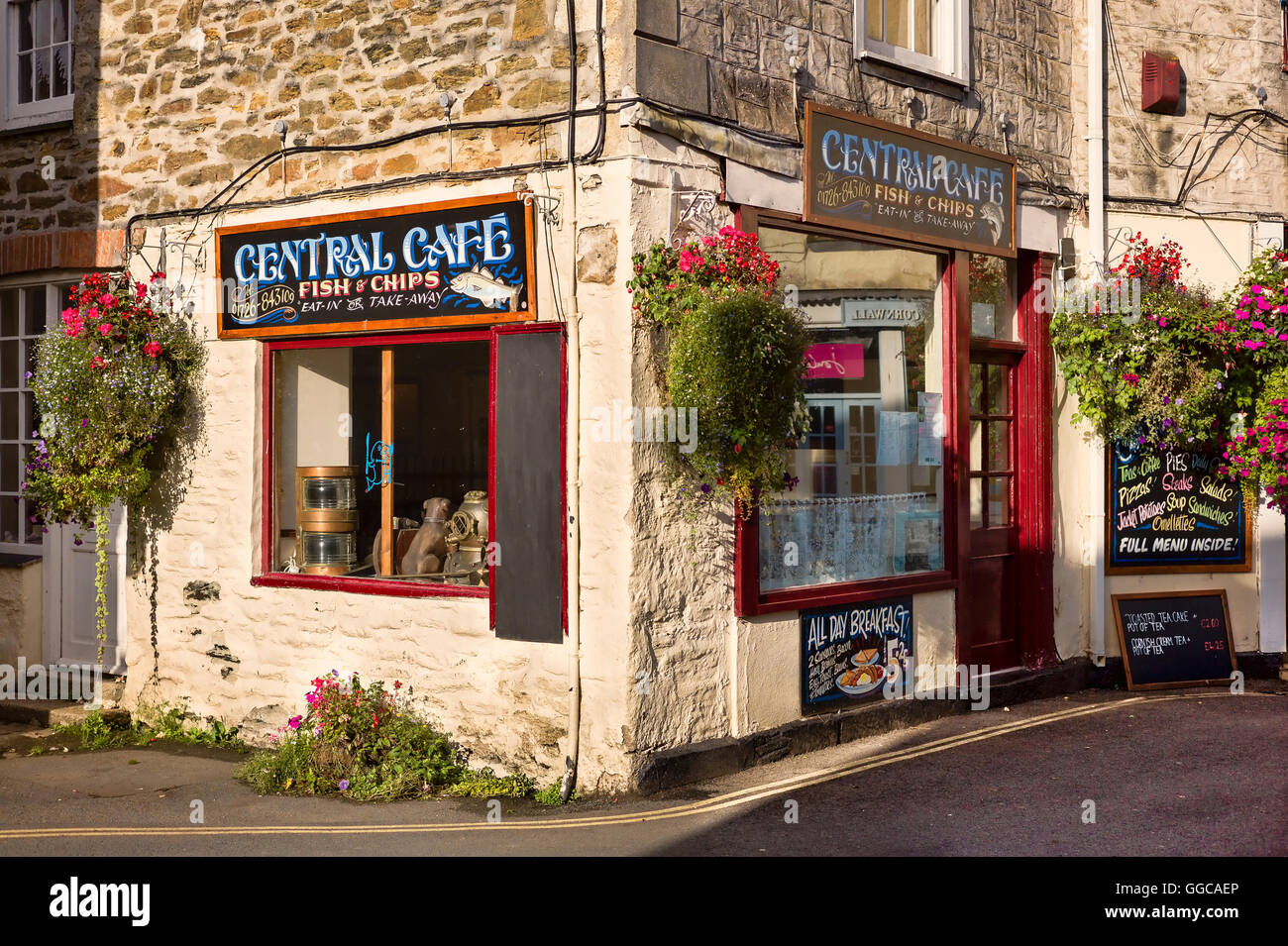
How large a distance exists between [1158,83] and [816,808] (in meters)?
6.71

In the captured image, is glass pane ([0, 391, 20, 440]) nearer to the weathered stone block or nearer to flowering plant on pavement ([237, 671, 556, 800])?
flowering plant on pavement ([237, 671, 556, 800])

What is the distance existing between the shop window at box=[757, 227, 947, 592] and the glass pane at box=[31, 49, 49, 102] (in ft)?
18.8

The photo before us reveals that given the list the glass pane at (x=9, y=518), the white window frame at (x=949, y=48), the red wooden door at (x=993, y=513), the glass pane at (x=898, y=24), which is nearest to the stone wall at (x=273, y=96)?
the glass pane at (x=9, y=518)

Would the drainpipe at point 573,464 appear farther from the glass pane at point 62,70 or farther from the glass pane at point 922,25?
the glass pane at point 62,70

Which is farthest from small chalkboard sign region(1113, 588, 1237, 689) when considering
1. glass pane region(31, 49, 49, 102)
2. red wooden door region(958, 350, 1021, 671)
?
glass pane region(31, 49, 49, 102)

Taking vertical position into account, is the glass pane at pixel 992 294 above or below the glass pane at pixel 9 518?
above

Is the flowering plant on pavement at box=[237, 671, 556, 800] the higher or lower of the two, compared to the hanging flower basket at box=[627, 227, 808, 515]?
lower

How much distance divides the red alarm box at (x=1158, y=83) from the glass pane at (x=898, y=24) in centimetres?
252

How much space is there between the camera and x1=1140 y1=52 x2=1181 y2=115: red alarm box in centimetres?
1051

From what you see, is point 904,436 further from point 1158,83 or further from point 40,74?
point 40,74

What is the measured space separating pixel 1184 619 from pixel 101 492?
7931mm

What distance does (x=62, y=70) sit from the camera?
9.94 metres

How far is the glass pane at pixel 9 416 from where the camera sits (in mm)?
10127

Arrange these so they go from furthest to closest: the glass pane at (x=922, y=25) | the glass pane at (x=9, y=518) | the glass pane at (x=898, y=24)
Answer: the glass pane at (x=9, y=518) → the glass pane at (x=922, y=25) → the glass pane at (x=898, y=24)
